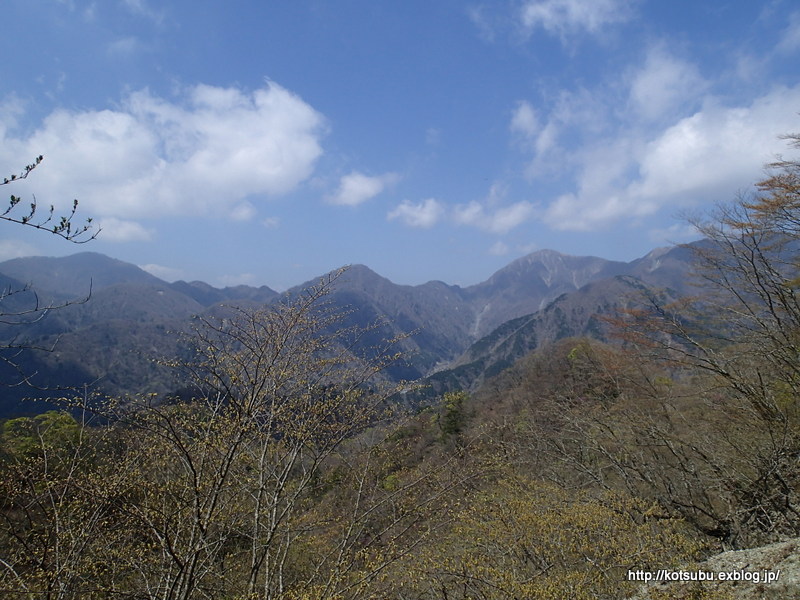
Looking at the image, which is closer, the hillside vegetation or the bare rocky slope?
the hillside vegetation

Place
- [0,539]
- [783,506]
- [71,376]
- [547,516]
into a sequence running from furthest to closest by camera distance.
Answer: [71,376] < [0,539] < [783,506] < [547,516]

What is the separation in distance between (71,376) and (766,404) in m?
174

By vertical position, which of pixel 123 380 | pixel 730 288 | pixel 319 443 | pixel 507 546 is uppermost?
pixel 730 288

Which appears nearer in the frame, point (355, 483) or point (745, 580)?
point (745, 580)

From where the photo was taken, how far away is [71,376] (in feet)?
444

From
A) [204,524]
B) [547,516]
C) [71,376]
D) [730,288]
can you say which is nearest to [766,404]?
[730,288]

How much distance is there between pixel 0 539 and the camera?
31.3 feet

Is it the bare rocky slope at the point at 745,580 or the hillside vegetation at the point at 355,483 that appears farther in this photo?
the bare rocky slope at the point at 745,580

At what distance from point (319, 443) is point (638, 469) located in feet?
26.6

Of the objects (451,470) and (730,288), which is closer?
(451,470)

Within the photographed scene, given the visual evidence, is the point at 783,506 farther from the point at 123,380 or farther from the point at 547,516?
the point at 123,380

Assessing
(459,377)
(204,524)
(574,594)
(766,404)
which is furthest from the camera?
(459,377)

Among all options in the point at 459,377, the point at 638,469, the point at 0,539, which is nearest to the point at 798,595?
the point at 638,469

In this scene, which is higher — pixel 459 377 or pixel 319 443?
pixel 319 443
